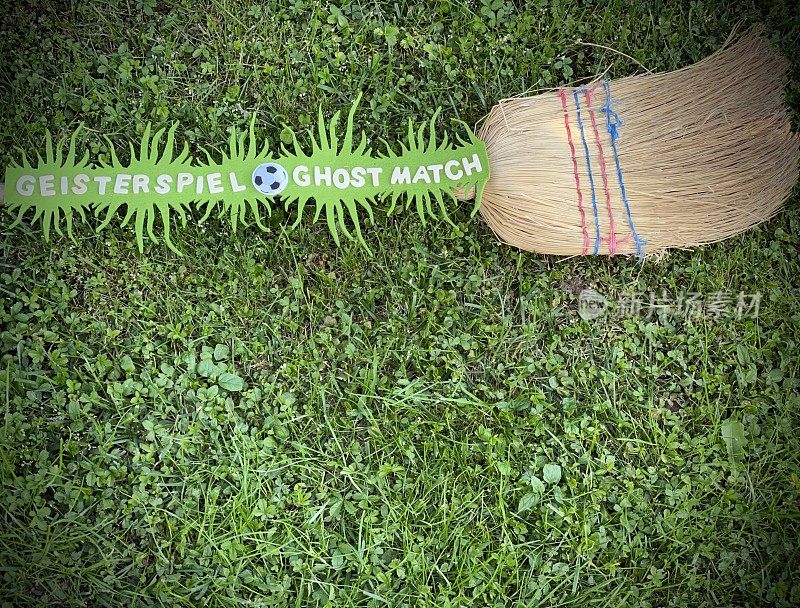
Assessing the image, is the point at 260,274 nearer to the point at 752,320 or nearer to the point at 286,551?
the point at 286,551

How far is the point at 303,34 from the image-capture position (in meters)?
2.23

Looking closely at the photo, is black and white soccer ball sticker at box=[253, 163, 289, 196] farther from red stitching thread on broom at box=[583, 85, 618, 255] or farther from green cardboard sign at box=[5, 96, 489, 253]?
red stitching thread on broom at box=[583, 85, 618, 255]

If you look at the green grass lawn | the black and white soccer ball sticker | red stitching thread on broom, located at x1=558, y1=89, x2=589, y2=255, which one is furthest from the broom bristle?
the black and white soccer ball sticker

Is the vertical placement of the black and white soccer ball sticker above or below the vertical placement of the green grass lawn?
above

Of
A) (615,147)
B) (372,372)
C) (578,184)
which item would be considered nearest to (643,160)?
(615,147)

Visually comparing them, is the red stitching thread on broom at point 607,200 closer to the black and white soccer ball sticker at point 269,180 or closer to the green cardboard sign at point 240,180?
the green cardboard sign at point 240,180

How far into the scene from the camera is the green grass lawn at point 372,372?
199 centimetres

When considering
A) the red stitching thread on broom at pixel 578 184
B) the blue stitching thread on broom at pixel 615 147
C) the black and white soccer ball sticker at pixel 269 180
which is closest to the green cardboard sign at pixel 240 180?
the black and white soccer ball sticker at pixel 269 180

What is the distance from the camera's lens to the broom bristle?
2.10m

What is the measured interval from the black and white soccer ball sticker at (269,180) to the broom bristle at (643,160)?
1.98 ft

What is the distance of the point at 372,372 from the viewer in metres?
2.08

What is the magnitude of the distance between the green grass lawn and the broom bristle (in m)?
0.11

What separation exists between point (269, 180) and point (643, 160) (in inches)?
44.0

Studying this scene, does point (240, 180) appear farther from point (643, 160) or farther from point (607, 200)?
point (643, 160)
